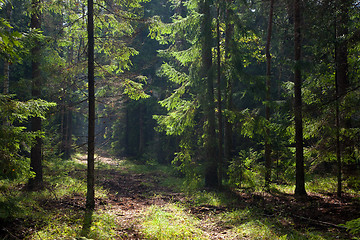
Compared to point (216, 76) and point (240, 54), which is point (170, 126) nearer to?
point (216, 76)

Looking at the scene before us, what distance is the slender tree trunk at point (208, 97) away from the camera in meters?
13.3

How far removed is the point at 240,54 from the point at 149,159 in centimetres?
1561

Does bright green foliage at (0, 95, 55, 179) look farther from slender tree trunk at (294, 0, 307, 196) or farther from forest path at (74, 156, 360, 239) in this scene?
slender tree trunk at (294, 0, 307, 196)

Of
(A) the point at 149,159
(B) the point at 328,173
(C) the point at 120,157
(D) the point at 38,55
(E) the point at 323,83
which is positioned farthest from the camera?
(C) the point at 120,157

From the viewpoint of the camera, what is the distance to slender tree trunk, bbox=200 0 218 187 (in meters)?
13.3

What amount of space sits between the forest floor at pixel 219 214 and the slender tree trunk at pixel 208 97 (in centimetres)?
151

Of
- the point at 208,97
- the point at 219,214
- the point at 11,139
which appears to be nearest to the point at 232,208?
the point at 219,214

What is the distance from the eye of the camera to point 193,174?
14195 millimetres

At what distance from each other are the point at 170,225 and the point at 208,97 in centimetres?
740

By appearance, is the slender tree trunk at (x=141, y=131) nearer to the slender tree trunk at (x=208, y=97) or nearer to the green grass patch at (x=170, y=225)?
the slender tree trunk at (x=208, y=97)

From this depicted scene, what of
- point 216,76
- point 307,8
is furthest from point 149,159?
point 307,8

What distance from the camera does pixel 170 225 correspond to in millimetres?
8055

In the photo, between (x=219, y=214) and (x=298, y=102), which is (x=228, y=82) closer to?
(x=298, y=102)

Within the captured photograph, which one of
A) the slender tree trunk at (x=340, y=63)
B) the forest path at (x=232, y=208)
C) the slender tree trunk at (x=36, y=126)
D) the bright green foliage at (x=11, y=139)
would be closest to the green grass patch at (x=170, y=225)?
the forest path at (x=232, y=208)
